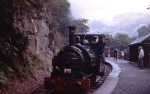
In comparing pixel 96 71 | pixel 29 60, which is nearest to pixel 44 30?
pixel 29 60

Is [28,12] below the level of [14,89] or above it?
above

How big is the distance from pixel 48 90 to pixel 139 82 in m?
4.88

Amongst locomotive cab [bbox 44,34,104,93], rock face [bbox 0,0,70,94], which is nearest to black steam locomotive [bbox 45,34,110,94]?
locomotive cab [bbox 44,34,104,93]

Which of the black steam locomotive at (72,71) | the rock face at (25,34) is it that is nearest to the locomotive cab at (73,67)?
the black steam locomotive at (72,71)

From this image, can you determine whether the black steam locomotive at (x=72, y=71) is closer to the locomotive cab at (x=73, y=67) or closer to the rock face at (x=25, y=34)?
the locomotive cab at (x=73, y=67)

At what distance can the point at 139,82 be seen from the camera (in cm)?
1716

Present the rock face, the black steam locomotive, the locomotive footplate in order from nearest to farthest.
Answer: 1. the locomotive footplate
2. the black steam locomotive
3. the rock face

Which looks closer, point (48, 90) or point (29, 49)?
point (48, 90)

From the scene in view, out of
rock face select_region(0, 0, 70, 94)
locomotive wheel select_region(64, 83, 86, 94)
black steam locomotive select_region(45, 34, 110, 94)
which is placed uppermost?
rock face select_region(0, 0, 70, 94)

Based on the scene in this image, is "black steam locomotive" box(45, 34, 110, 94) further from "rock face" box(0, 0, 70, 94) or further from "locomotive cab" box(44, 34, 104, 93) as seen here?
"rock face" box(0, 0, 70, 94)

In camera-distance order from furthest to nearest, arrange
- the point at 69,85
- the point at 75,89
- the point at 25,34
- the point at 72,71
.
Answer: the point at 25,34 → the point at 72,71 → the point at 75,89 → the point at 69,85

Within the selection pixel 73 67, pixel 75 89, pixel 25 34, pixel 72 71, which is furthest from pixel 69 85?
pixel 25 34

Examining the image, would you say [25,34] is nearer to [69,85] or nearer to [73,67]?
[73,67]

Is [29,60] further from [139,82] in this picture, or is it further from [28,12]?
[139,82]
